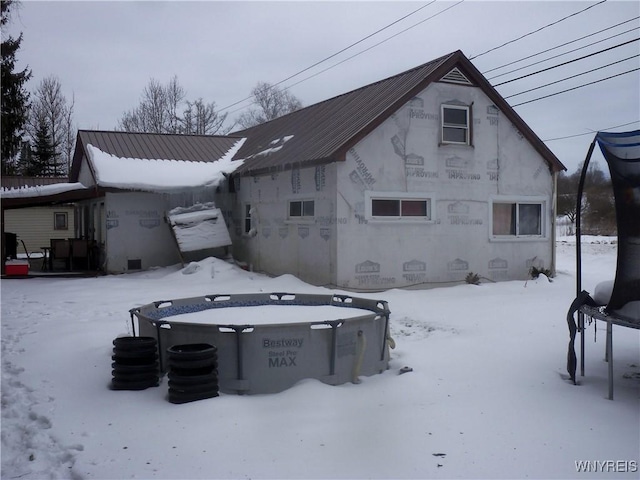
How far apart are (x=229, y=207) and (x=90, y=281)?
5.03 m

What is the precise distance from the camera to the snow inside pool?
25.0ft

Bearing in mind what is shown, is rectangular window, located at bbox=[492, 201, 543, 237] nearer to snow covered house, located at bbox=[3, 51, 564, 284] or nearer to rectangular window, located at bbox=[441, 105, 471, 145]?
snow covered house, located at bbox=[3, 51, 564, 284]

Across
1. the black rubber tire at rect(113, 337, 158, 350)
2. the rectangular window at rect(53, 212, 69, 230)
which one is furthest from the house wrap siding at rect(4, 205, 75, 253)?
the black rubber tire at rect(113, 337, 158, 350)

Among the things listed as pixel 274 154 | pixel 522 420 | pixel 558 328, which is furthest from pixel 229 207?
pixel 522 420

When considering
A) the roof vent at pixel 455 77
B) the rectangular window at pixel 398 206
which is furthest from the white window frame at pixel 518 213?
the roof vent at pixel 455 77

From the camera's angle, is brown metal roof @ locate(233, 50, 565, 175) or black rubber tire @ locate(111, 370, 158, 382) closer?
black rubber tire @ locate(111, 370, 158, 382)

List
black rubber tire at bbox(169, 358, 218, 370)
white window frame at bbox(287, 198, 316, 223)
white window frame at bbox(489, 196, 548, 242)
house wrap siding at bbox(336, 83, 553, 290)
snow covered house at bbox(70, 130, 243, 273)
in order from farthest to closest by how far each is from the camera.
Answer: snow covered house at bbox(70, 130, 243, 273) → white window frame at bbox(489, 196, 548, 242) → white window frame at bbox(287, 198, 316, 223) → house wrap siding at bbox(336, 83, 553, 290) → black rubber tire at bbox(169, 358, 218, 370)

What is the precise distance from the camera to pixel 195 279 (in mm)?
15992

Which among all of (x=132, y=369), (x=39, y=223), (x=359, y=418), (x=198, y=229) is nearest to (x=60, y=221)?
(x=39, y=223)

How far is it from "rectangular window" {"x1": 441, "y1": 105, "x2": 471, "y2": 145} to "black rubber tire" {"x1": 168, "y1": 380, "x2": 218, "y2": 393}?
10.9 metres

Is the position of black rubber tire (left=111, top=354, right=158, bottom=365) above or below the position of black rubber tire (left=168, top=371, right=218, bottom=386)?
above

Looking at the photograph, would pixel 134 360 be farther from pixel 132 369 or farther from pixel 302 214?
pixel 302 214

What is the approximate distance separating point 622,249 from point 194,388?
4.74 metres

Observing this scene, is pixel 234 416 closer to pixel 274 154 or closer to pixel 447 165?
pixel 447 165
